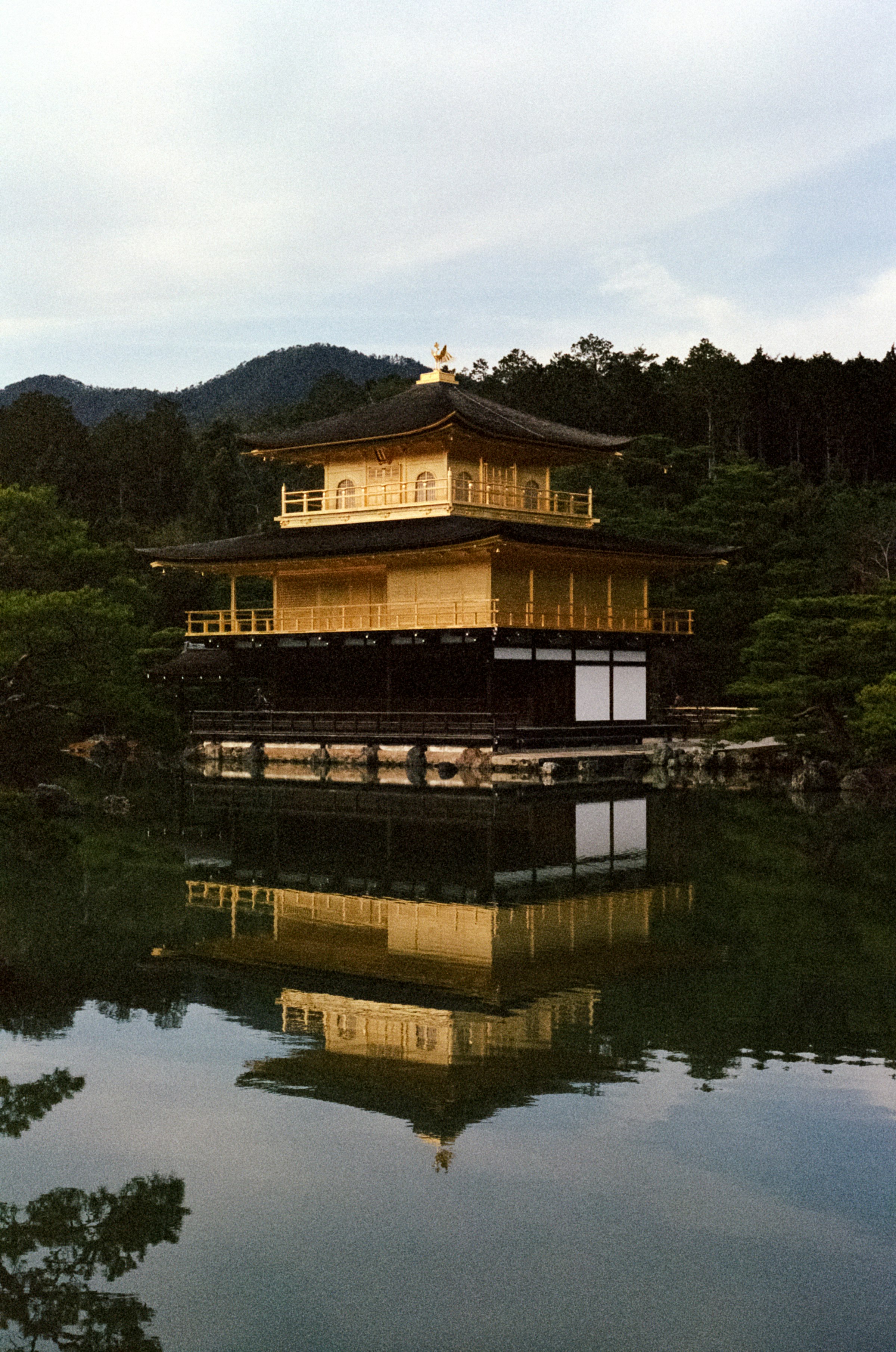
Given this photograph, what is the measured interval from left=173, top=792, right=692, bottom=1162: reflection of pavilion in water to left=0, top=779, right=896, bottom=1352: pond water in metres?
0.04

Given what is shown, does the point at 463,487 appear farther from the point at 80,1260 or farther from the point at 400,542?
the point at 80,1260

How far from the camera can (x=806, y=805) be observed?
89.6 ft

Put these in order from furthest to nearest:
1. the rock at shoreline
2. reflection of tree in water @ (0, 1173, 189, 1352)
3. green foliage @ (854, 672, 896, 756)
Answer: green foliage @ (854, 672, 896, 756) → the rock at shoreline → reflection of tree in water @ (0, 1173, 189, 1352)

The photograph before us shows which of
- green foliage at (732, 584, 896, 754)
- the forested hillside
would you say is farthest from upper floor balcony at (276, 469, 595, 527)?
green foliage at (732, 584, 896, 754)

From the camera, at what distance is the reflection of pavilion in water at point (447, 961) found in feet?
30.5

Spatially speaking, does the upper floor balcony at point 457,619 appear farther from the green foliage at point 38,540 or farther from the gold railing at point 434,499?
the green foliage at point 38,540

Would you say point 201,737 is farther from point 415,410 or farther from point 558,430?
point 558,430

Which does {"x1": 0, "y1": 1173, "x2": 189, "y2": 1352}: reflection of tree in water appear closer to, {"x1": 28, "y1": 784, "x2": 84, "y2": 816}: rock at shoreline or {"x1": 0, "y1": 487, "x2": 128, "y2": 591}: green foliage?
{"x1": 28, "y1": 784, "x2": 84, "y2": 816}: rock at shoreline

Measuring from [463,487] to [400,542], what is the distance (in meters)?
4.02

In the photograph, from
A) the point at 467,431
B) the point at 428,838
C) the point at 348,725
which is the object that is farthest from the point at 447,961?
the point at 467,431

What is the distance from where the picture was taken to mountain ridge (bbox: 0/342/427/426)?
6284 inches

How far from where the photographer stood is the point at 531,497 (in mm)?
42625

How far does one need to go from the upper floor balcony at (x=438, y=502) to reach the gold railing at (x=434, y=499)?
15mm

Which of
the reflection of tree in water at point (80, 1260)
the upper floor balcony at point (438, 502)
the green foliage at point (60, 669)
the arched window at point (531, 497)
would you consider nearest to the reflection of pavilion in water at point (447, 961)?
the reflection of tree in water at point (80, 1260)
